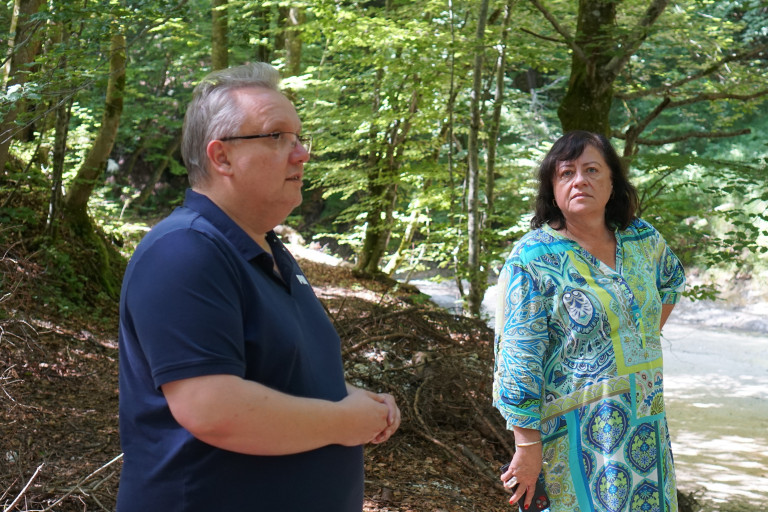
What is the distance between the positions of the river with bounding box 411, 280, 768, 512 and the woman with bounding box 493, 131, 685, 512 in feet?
11.9

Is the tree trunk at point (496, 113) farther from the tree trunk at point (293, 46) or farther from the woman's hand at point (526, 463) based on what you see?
the woman's hand at point (526, 463)

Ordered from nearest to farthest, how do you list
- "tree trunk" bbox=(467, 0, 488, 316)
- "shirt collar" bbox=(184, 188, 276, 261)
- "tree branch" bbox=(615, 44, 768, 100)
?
"shirt collar" bbox=(184, 188, 276, 261)
"tree branch" bbox=(615, 44, 768, 100)
"tree trunk" bbox=(467, 0, 488, 316)

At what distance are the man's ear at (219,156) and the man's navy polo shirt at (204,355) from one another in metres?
0.08

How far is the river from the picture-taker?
699cm

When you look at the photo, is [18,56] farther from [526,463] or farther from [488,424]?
[526,463]

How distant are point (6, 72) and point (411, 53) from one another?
4.44m

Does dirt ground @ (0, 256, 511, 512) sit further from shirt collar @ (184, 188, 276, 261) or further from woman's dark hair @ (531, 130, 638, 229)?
shirt collar @ (184, 188, 276, 261)

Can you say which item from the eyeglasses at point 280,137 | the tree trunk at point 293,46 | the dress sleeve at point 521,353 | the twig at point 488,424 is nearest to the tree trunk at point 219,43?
the tree trunk at point 293,46

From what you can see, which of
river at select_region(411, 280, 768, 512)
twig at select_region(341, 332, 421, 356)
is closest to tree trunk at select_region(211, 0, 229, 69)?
river at select_region(411, 280, 768, 512)

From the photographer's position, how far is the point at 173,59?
60.4 ft

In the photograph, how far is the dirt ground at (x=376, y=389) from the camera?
349 cm

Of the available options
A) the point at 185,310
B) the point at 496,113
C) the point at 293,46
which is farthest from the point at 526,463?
the point at 293,46

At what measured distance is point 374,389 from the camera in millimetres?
4652

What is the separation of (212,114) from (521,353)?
4.26ft
